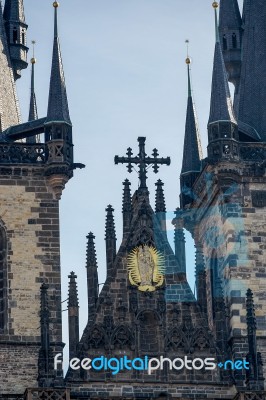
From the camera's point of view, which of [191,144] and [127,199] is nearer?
[127,199]

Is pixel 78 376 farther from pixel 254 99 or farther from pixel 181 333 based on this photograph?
pixel 254 99

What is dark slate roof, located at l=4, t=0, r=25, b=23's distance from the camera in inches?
1966

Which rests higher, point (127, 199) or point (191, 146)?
point (191, 146)

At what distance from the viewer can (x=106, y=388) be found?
45031mm

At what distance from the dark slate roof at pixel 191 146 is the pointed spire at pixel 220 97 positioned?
2505 millimetres

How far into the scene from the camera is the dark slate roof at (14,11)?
49.9 meters

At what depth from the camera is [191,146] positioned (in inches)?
1992

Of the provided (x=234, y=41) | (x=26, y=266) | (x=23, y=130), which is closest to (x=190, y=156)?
(x=234, y=41)

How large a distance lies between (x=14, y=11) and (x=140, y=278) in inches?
302

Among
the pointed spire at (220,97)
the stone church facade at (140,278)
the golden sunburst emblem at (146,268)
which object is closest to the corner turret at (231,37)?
the stone church facade at (140,278)

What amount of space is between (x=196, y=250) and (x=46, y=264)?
4.41 meters

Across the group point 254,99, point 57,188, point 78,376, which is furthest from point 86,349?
point 254,99

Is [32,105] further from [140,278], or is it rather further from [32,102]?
[140,278]

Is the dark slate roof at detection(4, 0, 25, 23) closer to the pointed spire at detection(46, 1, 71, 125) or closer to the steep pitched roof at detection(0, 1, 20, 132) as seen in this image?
the steep pitched roof at detection(0, 1, 20, 132)
